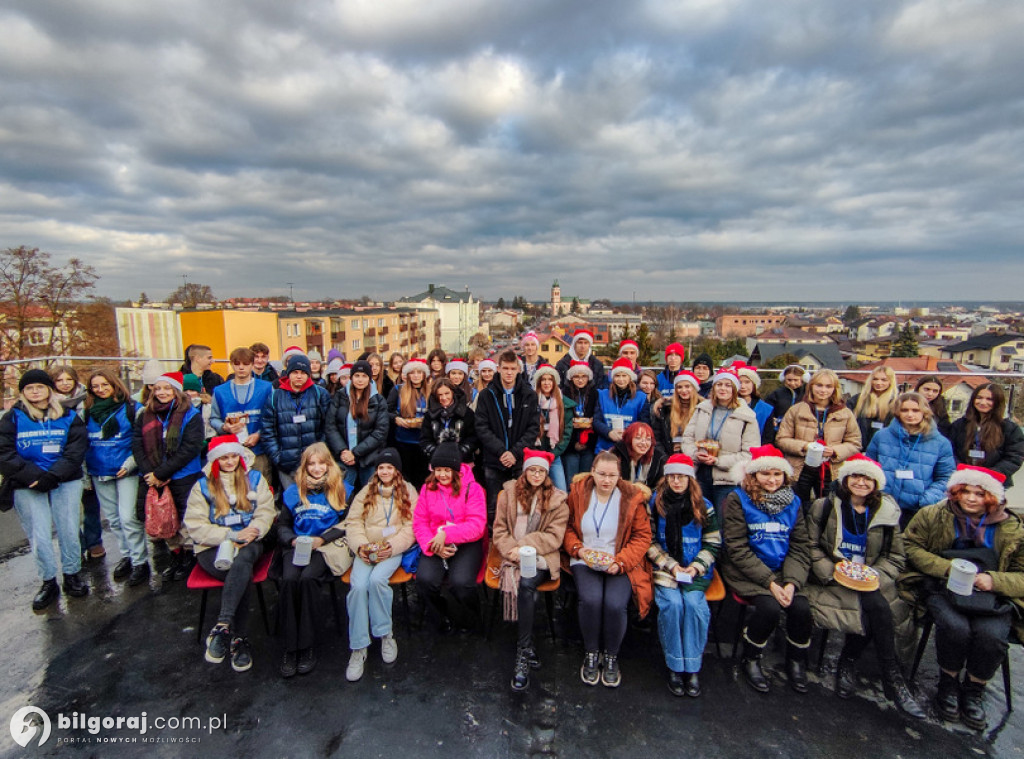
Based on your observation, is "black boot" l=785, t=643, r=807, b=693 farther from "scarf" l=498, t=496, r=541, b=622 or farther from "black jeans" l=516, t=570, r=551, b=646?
"scarf" l=498, t=496, r=541, b=622

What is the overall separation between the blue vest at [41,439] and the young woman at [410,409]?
276 centimetres

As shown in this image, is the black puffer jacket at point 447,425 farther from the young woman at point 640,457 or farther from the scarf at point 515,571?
the young woman at point 640,457

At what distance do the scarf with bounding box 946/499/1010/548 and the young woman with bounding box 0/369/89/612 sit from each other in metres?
6.91

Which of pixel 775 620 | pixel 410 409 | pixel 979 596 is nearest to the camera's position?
pixel 979 596

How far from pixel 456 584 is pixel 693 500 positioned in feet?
6.19

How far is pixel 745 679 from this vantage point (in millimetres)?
3197

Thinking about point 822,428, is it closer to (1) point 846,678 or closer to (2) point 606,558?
(1) point 846,678

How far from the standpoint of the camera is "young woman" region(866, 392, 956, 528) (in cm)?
385

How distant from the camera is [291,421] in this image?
175 inches

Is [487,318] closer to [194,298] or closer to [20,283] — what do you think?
[194,298]

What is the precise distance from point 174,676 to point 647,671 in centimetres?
326

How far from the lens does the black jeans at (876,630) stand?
10.2 feet

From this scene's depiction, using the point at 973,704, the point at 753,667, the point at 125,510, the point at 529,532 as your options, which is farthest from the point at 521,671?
the point at 125,510

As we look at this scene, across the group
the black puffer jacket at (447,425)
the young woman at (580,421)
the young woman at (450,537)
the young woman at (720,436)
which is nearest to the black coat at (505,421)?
the black puffer jacket at (447,425)
